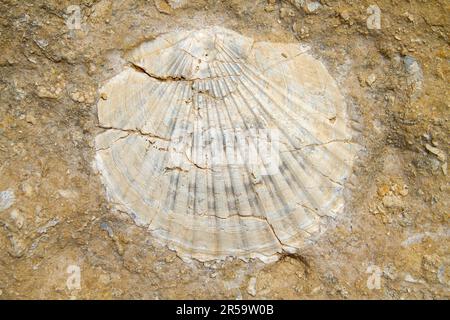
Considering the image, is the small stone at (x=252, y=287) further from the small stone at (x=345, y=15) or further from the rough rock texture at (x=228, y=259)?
the small stone at (x=345, y=15)

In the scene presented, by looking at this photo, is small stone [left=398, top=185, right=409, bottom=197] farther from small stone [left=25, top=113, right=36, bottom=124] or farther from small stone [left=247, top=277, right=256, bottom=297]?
small stone [left=25, top=113, right=36, bottom=124]

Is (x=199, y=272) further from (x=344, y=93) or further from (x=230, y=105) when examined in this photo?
(x=344, y=93)

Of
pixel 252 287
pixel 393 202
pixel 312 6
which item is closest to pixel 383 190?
pixel 393 202

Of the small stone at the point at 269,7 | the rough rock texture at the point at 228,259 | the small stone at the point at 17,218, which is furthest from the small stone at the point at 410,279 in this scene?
the small stone at the point at 17,218

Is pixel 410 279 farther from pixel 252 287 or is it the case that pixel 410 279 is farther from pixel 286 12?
pixel 286 12

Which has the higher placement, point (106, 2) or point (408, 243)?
point (106, 2)

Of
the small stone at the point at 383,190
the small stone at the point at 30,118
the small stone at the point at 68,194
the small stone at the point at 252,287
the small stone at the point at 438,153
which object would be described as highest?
the small stone at the point at 438,153

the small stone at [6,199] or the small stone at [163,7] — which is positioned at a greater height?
the small stone at [163,7]

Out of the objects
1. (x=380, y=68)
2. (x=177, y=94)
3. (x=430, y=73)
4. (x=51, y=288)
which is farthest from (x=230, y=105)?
(x=51, y=288)
